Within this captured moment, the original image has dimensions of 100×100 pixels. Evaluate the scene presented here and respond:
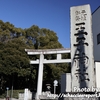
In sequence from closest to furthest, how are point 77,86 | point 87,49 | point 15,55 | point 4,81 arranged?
point 77,86
point 87,49
point 15,55
point 4,81

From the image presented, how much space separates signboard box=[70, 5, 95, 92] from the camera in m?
6.70

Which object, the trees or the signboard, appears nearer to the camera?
the signboard

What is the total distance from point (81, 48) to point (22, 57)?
12805 mm

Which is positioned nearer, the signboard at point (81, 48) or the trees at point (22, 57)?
the signboard at point (81, 48)

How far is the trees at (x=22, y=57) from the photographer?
735 inches

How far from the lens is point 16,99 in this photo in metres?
17.7

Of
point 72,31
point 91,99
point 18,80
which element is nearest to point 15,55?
point 18,80

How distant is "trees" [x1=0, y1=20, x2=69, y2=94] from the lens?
18672 mm

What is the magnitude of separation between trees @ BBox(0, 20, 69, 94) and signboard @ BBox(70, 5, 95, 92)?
12.0 m

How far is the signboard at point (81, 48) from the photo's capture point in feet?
22.0

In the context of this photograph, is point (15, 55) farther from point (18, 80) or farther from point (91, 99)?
point (91, 99)

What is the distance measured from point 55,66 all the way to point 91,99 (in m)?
16.2

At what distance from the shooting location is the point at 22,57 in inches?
756

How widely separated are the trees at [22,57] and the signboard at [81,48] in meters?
12.0
